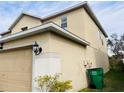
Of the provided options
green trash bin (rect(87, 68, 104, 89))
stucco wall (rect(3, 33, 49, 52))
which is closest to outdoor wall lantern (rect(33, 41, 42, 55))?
stucco wall (rect(3, 33, 49, 52))

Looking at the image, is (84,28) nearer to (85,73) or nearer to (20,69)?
(85,73)

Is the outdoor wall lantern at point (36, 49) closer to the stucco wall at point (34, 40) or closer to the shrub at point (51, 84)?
the stucco wall at point (34, 40)

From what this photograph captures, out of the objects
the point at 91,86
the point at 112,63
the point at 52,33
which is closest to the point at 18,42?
the point at 52,33

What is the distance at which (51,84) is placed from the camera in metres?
5.40

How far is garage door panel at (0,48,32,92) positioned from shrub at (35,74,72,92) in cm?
94

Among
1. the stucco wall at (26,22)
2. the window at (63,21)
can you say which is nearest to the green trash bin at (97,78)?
the window at (63,21)

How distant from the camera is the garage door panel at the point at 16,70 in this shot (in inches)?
253

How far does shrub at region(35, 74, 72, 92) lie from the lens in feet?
17.2

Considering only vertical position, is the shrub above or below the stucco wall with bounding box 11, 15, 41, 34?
below

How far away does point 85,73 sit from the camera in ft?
29.9

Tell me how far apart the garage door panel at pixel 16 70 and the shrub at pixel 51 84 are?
0.94m

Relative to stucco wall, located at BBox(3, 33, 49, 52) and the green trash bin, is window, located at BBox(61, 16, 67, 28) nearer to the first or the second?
the green trash bin

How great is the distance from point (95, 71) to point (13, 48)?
16.7 feet

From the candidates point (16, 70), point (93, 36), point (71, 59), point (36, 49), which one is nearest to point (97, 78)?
point (71, 59)
